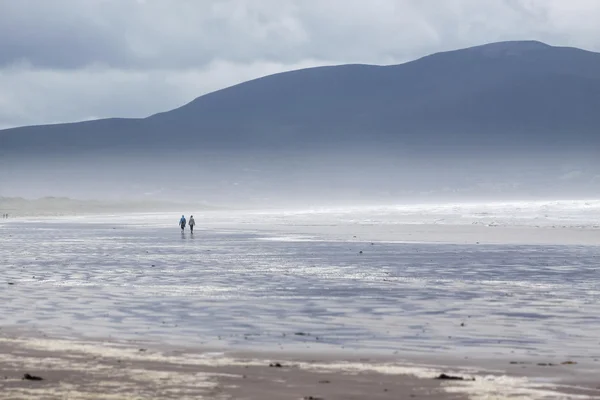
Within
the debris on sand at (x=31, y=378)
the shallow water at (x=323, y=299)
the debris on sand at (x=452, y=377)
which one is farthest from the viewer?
the shallow water at (x=323, y=299)

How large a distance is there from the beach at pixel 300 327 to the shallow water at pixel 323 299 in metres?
0.06

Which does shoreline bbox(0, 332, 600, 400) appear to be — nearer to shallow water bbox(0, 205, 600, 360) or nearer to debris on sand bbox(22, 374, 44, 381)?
debris on sand bbox(22, 374, 44, 381)

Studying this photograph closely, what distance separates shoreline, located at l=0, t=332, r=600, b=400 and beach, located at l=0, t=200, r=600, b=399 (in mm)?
25

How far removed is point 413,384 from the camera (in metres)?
14.4

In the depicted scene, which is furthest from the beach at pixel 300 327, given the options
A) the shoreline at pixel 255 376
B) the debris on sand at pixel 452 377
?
the debris on sand at pixel 452 377

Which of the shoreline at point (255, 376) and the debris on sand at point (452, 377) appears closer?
the shoreline at point (255, 376)

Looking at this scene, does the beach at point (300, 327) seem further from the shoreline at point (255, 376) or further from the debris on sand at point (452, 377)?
the debris on sand at point (452, 377)

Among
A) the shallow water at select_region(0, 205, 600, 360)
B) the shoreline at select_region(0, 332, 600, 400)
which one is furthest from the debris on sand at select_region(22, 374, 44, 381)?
the shallow water at select_region(0, 205, 600, 360)

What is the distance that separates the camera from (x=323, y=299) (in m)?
25.3

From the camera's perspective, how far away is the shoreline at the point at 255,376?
45.1 ft

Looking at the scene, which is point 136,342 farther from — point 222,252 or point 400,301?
point 222,252

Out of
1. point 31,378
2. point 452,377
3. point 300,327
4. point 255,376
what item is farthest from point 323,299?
point 31,378

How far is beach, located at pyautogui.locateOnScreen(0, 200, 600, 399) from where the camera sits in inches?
568

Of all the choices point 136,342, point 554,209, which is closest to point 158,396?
point 136,342
